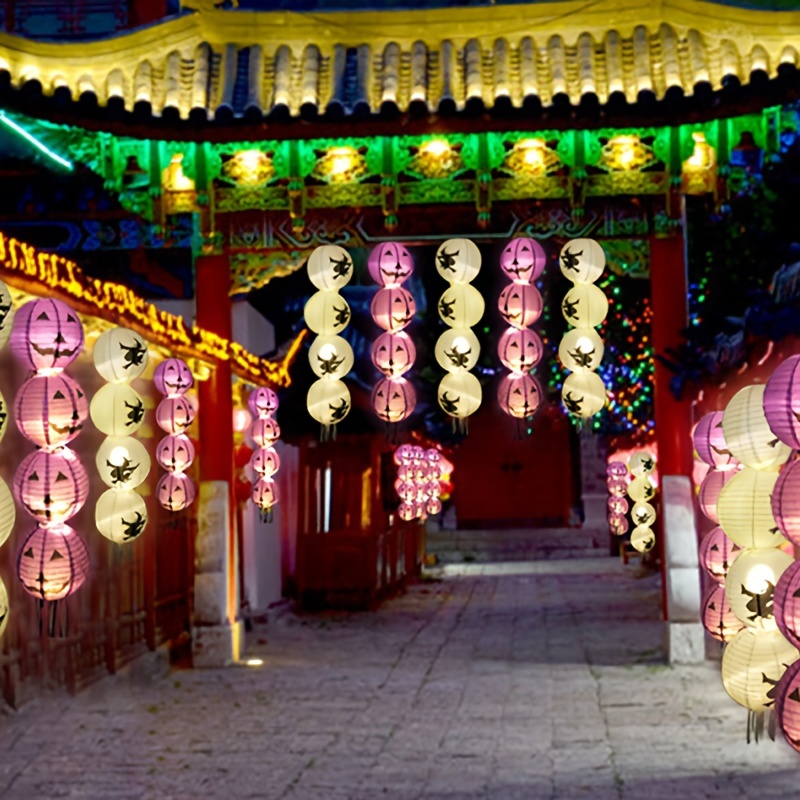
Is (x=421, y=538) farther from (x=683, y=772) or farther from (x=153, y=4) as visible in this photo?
(x=683, y=772)

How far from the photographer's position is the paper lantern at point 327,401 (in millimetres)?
12250

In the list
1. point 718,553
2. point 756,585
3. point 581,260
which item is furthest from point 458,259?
point 756,585

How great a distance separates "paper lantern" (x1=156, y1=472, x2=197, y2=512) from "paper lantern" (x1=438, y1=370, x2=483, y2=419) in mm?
3286

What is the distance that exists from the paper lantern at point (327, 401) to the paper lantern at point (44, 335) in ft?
13.2

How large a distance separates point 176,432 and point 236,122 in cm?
350

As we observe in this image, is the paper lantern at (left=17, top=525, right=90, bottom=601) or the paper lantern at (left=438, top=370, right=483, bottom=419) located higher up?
the paper lantern at (left=438, top=370, right=483, bottom=419)

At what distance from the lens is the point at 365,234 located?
14.0m

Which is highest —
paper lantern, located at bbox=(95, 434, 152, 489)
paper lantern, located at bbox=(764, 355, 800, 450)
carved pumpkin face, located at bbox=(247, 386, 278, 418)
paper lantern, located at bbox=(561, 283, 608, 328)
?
paper lantern, located at bbox=(561, 283, 608, 328)

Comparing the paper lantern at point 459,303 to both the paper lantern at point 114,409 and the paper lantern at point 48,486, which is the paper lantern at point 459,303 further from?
the paper lantern at point 48,486

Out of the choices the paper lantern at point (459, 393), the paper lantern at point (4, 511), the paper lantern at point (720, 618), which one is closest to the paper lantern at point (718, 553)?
the paper lantern at point (720, 618)

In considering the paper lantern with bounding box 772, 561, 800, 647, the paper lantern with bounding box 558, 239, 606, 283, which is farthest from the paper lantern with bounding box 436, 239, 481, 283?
the paper lantern with bounding box 772, 561, 800, 647

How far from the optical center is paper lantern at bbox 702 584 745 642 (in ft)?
31.1

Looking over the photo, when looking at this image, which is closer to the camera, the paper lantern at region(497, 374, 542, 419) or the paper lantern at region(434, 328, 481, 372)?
the paper lantern at region(434, 328, 481, 372)

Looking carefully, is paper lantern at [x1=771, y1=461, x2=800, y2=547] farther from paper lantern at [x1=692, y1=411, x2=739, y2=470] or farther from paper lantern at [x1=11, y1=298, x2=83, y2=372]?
paper lantern at [x1=11, y1=298, x2=83, y2=372]
